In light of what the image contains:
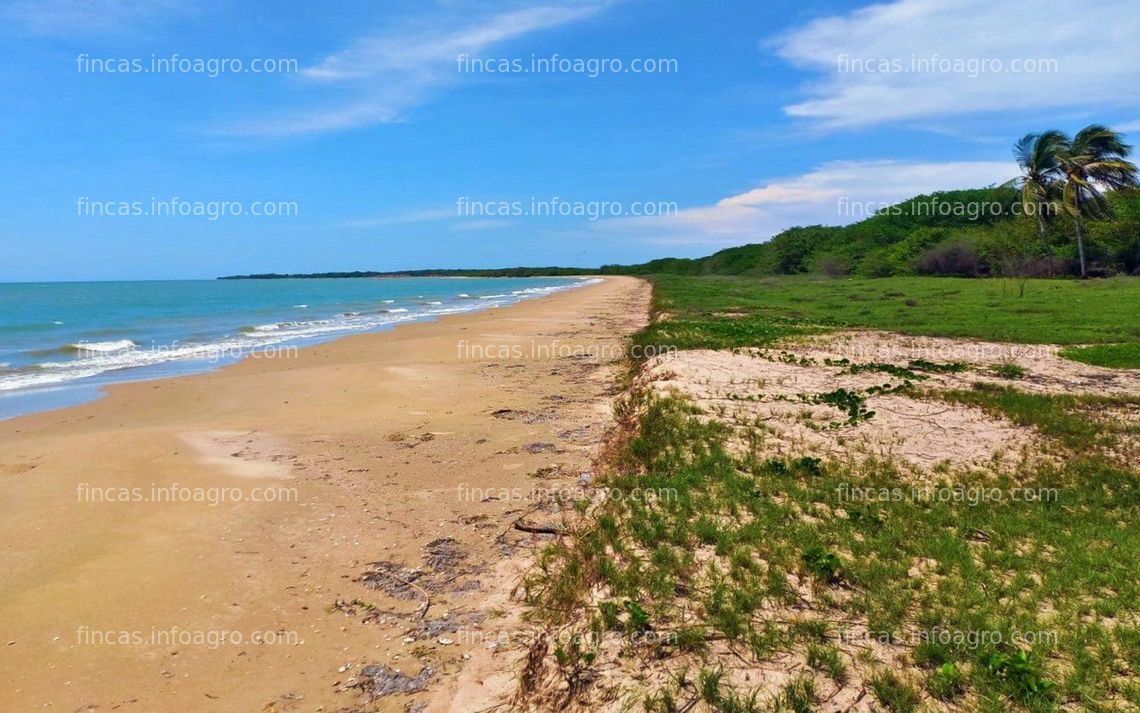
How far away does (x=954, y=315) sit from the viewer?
894 inches

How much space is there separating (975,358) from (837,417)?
673cm

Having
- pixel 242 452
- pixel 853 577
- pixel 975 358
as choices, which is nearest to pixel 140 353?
pixel 242 452

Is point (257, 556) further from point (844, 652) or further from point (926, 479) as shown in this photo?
point (926, 479)

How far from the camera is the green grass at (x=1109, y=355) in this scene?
43.0 ft

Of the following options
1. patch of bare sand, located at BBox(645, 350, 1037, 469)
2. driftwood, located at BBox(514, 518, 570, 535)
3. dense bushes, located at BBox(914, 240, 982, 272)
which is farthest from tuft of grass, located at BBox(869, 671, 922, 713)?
dense bushes, located at BBox(914, 240, 982, 272)

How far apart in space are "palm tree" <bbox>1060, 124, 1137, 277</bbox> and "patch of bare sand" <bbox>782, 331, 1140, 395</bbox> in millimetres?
26738

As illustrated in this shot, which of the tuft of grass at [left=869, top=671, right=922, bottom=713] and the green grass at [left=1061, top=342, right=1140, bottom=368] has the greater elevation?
the green grass at [left=1061, top=342, right=1140, bottom=368]

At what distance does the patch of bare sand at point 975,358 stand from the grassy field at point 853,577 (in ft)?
8.92

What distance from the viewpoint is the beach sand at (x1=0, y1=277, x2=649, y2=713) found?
4.34 m

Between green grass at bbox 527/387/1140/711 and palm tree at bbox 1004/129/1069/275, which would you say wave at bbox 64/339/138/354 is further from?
palm tree at bbox 1004/129/1069/275

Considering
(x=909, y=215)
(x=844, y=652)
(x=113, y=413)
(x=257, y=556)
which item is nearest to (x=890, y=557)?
(x=844, y=652)

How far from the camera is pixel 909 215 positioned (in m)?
78.5

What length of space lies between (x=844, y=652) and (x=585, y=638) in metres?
1.57
